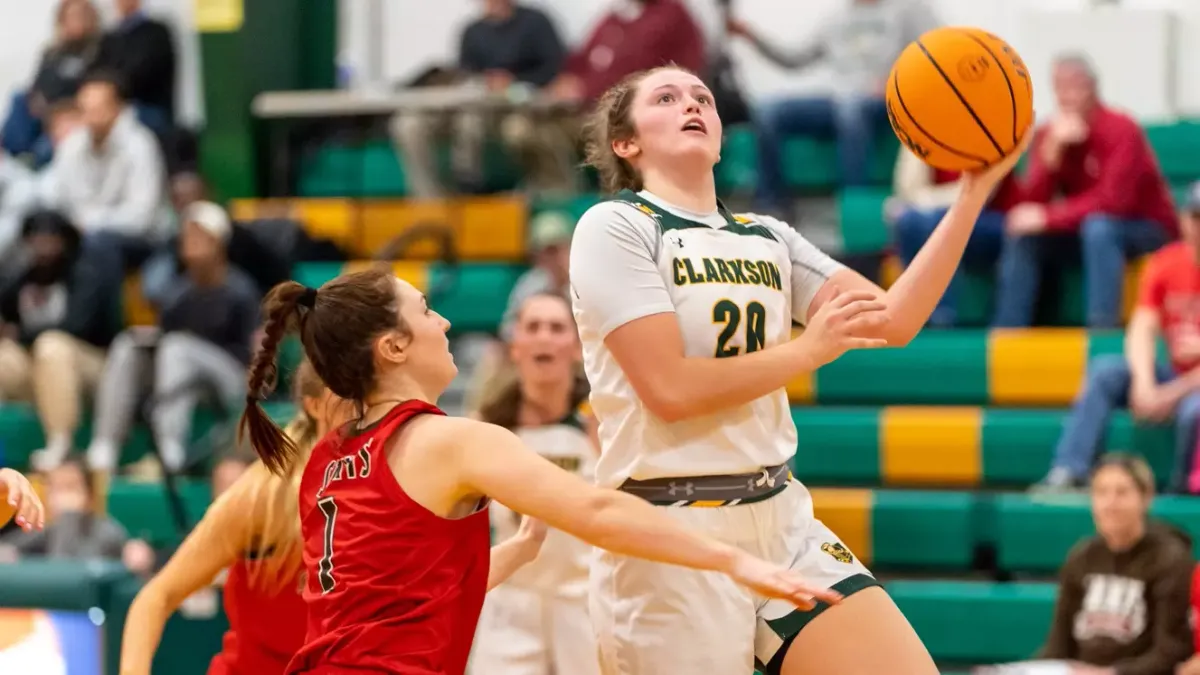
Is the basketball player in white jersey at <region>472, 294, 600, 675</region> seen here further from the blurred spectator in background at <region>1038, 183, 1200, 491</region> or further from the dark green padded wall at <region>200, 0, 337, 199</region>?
the dark green padded wall at <region>200, 0, 337, 199</region>

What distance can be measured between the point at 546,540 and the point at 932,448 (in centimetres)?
315

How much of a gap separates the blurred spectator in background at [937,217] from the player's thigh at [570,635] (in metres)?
3.65

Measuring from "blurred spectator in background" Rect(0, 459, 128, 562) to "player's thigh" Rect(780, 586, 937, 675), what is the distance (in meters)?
4.70

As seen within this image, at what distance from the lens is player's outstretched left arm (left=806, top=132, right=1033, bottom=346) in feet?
10.1

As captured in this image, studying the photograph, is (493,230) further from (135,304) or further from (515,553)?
(515,553)

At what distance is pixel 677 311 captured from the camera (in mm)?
3016

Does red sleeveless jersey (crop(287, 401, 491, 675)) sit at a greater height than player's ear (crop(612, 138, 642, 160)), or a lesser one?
lesser

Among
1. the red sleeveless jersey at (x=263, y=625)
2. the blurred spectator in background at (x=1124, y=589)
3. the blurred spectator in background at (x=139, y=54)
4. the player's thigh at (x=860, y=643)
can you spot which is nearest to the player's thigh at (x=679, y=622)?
the player's thigh at (x=860, y=643)

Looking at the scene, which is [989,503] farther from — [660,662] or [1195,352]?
[660,662]

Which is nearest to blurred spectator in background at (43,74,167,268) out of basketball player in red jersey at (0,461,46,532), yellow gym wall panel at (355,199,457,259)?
yellow gym wall panel at (355,199,457,259)

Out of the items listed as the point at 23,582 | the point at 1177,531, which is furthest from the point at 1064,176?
the point at 23,582

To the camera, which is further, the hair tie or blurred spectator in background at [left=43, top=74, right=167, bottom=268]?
blurred spectator in background at [left=43, top=74, right=167, bottom=268]

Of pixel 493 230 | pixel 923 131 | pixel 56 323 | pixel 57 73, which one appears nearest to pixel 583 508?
pixel 923 131

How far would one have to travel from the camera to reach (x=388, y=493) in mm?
2711
